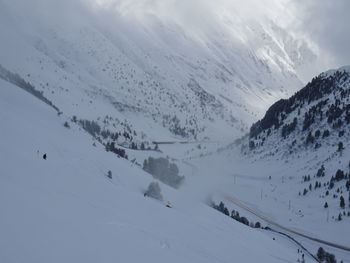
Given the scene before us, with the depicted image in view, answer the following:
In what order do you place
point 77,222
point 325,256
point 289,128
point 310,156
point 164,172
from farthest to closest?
point 289,128 → point 310,156 → point 164,172 → point 325,256 → point 77,222

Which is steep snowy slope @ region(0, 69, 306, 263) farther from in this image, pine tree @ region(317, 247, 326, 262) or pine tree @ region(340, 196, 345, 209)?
pine tree @ region(340, 196, 345, 209)

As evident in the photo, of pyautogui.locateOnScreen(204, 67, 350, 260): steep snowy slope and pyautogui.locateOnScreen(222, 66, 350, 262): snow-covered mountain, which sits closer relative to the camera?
pyautogui.locateOnScreen(204, 67, 350, 260): steep snowy slope

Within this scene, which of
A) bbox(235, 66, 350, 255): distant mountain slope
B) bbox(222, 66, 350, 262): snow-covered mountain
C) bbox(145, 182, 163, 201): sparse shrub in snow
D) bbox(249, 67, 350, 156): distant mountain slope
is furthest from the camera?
bbox(249, 67, 350, 156): distant mountain slope

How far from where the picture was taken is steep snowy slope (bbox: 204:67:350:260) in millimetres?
103000

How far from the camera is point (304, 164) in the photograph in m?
139

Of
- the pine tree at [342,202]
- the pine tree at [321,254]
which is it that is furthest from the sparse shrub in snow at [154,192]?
the pine tree at [342,202]

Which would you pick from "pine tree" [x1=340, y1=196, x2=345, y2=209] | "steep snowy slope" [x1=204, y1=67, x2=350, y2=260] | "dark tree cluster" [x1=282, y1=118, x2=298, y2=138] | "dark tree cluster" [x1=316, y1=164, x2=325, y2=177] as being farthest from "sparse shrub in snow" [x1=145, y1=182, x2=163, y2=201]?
"dark tree cluster" [x1=282, y1=118, x2=298, y2=138]

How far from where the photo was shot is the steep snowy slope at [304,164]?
103 meters

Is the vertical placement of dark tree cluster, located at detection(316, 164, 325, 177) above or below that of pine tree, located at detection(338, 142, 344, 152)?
below

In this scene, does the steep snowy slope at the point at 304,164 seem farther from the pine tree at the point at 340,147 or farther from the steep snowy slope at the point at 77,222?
the steep snowy slope at the point at 77,222

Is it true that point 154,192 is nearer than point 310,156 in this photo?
Yes

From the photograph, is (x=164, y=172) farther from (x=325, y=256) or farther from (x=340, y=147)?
(x=340, y=147)

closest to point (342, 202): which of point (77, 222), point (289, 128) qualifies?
point (289, 128)

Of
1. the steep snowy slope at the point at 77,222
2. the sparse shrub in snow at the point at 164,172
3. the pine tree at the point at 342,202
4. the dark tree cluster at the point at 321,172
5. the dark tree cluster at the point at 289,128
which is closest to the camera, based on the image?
the steep snowy slope at the point at 77,222
